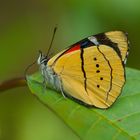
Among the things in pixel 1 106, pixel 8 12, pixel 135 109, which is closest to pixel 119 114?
pixel 135 109

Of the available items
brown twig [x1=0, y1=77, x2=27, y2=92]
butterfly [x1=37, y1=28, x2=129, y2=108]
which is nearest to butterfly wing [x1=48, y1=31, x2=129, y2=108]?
butterfly [x1=37, y1=28, x2=129, y2=108]

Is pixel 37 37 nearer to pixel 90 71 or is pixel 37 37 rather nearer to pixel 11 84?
pixel 90 71

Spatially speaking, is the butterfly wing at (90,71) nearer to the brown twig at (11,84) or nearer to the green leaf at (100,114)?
the green leaf at (100,114)

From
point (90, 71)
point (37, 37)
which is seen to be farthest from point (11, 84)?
point (37, 37)

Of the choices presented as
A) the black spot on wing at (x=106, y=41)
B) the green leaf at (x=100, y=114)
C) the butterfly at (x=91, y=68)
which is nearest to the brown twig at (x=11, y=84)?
the green leaf at (x=100, y=114)

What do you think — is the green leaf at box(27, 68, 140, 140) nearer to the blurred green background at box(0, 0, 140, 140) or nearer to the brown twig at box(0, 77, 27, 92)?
the brown twig at box(0, 77, 27, 92)

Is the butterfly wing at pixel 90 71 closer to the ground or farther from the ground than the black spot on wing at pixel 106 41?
closer to the ground

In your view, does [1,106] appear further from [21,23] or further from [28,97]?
[21,23]
